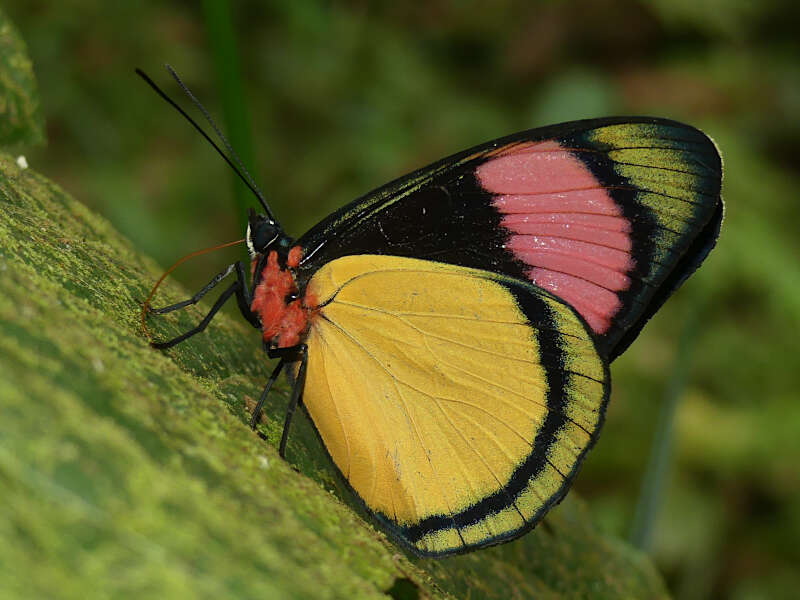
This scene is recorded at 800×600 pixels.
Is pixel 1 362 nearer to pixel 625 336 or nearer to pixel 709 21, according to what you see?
pixel 625 336

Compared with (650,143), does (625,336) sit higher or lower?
lower

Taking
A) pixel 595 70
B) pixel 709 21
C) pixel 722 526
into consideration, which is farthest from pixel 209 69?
pixel 722 526

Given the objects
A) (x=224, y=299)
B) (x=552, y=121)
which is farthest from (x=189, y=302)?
(x=552, y=121)

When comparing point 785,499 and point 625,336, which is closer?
point 625,336

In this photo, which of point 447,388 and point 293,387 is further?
point 447,388

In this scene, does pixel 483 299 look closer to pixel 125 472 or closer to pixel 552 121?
pixel 125 472

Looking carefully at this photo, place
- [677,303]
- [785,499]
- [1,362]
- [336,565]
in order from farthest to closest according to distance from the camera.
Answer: [677,303] < [785,499] < [336,565] < [1,362]

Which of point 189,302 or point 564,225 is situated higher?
point 564,225
